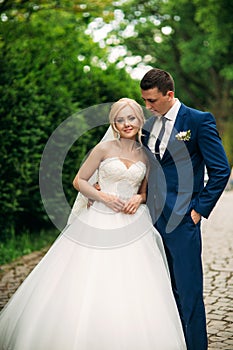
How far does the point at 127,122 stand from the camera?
3.68 m

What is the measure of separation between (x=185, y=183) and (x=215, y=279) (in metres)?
3.23

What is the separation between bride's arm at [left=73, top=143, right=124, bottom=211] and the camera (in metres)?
3.80

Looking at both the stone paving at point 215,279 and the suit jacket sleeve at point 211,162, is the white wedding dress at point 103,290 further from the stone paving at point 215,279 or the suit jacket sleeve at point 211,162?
the stone paving at point 215,279

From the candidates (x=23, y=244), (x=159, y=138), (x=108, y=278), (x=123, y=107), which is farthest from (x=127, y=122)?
(x=23, y=244)

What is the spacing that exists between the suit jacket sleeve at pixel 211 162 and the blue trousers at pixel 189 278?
19 centimetres

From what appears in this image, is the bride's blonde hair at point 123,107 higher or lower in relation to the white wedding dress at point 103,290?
higher

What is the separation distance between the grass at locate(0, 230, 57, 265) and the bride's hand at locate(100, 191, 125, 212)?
4.02 meters

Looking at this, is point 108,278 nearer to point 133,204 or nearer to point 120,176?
point 133,204

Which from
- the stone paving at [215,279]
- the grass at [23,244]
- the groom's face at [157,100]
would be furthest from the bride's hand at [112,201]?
the grass at [23,244]

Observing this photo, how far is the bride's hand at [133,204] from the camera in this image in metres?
3.75

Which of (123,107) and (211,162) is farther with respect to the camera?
(123,107)

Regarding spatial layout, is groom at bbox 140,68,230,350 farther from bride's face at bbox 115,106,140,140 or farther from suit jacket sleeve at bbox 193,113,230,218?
bride's face at bbox 115,106,140,140

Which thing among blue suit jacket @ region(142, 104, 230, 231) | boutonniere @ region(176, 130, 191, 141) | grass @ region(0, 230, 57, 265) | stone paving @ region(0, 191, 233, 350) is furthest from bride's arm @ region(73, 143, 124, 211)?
grass @ region(0, 230, 57, 265)

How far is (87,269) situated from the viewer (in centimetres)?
365
